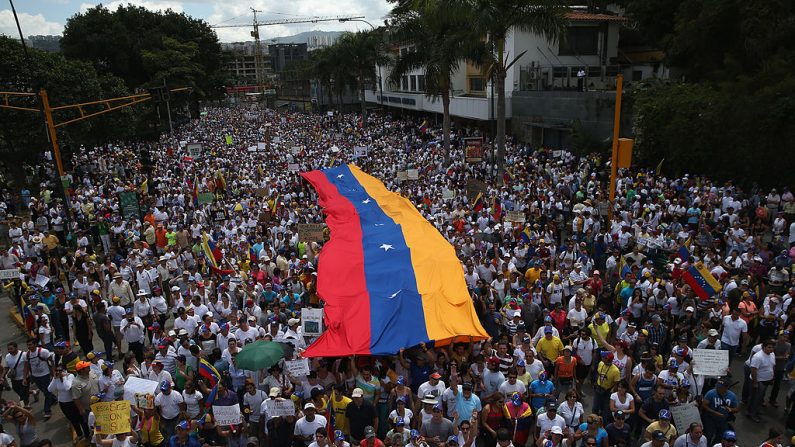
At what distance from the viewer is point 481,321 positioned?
10375 millimetres

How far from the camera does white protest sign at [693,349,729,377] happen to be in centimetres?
757

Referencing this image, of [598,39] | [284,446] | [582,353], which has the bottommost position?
[284,446]

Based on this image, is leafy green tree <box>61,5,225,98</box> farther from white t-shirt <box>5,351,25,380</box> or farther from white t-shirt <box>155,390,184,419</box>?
white t-shirt <box>155,390,184,419</box>

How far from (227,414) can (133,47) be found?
180 ft

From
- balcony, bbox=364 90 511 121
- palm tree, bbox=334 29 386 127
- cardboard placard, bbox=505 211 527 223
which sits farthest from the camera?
palm tree, bbox=334 29 386 127

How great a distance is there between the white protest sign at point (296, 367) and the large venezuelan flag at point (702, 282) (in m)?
7.08

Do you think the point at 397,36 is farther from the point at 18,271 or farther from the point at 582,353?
the point at 582,353

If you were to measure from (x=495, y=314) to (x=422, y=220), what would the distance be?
249 inches

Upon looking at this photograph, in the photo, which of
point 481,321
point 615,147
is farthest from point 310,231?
point 615,147

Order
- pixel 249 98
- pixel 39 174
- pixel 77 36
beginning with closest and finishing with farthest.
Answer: pixel 39 174 < pixel 77 36 < pixel 249 98

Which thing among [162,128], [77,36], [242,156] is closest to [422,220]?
[242,156]

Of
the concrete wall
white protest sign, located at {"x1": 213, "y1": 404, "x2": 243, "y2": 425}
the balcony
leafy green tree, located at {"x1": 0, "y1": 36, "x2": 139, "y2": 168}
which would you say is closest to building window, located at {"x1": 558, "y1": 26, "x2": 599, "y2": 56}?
the concrete wall

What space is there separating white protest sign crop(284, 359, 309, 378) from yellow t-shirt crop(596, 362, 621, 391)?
4201 mm

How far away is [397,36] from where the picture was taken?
27500mm
